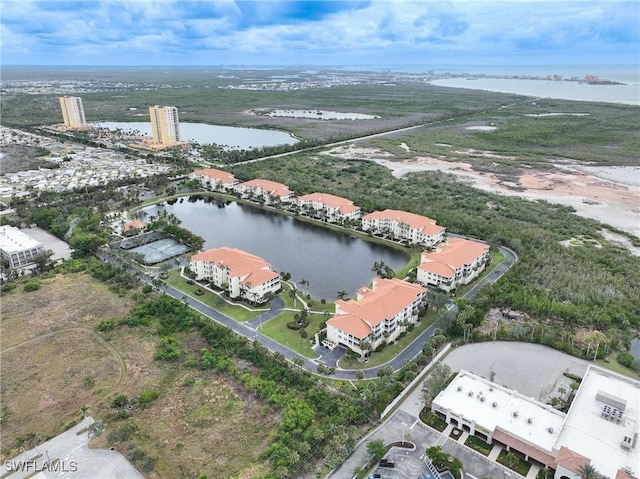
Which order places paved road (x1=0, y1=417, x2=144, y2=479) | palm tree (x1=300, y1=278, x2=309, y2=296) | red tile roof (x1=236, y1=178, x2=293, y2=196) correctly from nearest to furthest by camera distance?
paved road (x1=0, y1=417, x2=144, y2=479) < palm tree (x1=300, y1=278, x2=309, y2=296) < red tile roof (x1=236, y1=178, x2=293, y2=196)

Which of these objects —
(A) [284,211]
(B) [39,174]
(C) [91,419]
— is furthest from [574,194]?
(B) [39,174]

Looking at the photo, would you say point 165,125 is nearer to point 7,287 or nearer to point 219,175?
point 219,175

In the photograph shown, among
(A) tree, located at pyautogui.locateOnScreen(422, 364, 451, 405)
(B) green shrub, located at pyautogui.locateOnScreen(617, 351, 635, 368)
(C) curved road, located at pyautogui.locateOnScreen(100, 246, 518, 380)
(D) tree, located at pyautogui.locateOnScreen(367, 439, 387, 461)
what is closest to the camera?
(D) tree, located at pyautogui.locateOnScreen(367, 439, 387, 461)

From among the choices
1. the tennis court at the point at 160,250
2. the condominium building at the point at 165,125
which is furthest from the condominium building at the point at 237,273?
the condominium building at the point at 165,125

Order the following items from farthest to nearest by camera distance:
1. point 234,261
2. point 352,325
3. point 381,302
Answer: point 234,261
point 381,302
point 352,325

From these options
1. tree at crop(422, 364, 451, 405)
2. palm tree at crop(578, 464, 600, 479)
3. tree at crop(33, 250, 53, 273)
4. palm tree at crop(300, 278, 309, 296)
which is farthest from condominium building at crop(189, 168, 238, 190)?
palm tree at crop(578, 464, 600, 479)

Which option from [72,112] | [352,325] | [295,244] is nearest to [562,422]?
[352,325]

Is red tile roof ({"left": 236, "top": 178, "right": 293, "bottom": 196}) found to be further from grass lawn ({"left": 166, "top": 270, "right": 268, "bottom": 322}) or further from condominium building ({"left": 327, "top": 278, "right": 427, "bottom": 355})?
condominium building ({"left": 327, "top": 278, "right": 427, "bottom": 355})
